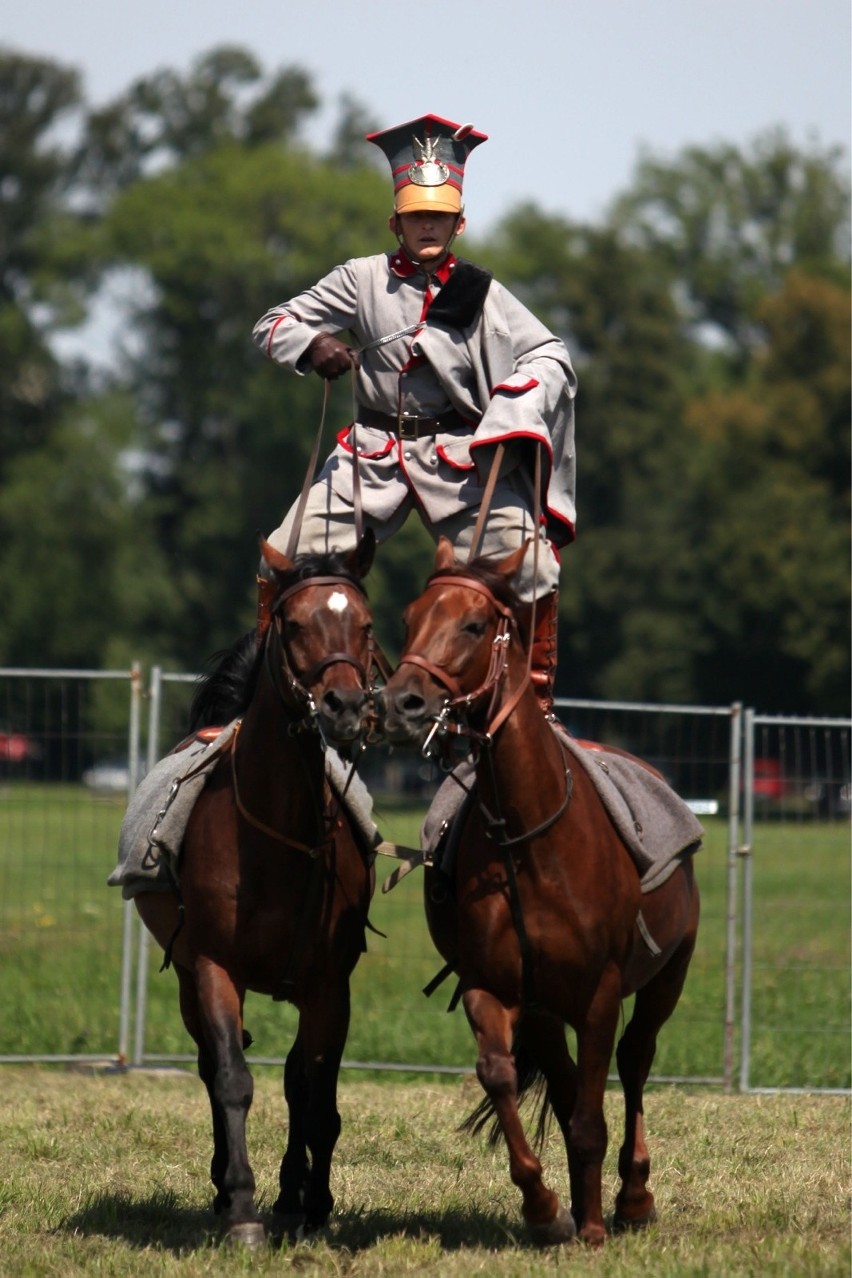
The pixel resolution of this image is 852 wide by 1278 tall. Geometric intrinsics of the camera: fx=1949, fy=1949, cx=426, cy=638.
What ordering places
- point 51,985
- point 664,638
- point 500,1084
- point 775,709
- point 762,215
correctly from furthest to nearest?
point 762,215
point 664,638
point 775,709
point 51,985
point 500,1084

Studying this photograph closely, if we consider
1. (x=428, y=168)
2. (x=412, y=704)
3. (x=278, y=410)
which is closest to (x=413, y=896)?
(x=428, y=168)

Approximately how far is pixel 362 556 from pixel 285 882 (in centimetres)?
113

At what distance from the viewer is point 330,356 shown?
23.0 feet

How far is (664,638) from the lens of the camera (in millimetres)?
47781

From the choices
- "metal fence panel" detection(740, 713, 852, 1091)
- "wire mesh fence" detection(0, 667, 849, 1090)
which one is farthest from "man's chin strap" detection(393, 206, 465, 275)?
"metal fence panel" detection(740, 713, 852, 1091)

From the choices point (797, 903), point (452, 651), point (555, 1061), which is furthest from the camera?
point (797, 903)

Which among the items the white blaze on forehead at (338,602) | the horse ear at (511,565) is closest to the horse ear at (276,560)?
the white blaze on forehead at (338,602)

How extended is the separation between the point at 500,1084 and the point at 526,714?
116cm

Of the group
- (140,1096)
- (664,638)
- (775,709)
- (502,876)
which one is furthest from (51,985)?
(664,638)

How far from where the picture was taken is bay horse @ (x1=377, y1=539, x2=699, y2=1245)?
5980 mm

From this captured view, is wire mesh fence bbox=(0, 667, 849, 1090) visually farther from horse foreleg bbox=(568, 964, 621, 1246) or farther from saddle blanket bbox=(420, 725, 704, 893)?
horse foreleg bbox=(568, 964, 621, 1246)

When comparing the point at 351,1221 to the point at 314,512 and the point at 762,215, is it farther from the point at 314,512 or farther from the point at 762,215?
the point at 762,215

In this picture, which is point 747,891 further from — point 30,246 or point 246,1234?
point 30,246

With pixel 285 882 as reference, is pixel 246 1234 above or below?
below
